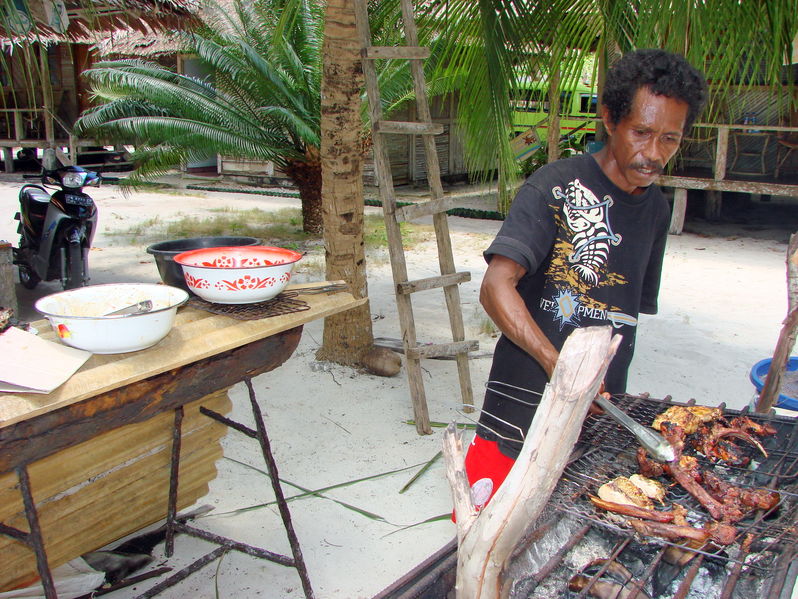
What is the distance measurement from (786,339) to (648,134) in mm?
965

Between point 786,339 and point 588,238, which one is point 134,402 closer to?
point 588,238

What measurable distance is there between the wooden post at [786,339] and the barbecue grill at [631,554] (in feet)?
2.47

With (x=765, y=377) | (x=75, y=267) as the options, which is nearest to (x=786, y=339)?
(x=765, y=377)

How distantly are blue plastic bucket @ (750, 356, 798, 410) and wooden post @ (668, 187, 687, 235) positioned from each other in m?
6.36

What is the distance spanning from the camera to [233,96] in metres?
8.62

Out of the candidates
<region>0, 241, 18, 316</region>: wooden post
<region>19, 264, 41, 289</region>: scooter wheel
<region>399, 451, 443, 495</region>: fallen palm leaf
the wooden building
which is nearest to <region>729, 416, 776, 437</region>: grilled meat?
<region>399, 451, 443, 495</region>: fallen palm leaf

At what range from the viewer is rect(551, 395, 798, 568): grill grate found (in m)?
1.42

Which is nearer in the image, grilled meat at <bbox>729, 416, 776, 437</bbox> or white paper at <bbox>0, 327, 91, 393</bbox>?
white paper at <bbox>0, 327, 91, 393</bbox>

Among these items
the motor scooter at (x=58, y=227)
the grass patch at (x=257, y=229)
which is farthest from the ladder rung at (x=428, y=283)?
the grass patch at (x=257, y=229)

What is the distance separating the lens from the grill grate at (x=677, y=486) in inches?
56.0

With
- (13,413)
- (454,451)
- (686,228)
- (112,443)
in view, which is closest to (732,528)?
(454,451)

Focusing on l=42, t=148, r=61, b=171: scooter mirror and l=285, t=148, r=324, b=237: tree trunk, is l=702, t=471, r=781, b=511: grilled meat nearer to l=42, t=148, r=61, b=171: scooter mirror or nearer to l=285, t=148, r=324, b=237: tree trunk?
l=42, t=148, r=61, b=171: scooter mirror

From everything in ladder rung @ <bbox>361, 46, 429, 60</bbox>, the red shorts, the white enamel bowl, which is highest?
ladder rung @ <bbox>361, 46, 429, 60</bbox>

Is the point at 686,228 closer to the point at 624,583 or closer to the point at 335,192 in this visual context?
the point at 335,192
